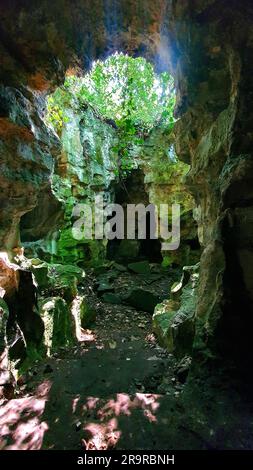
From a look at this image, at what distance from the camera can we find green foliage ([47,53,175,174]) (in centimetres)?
734

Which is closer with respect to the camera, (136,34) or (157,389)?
(157,389)

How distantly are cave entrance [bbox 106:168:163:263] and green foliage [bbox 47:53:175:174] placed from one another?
2.25 metres

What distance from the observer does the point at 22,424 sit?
2.93 meters

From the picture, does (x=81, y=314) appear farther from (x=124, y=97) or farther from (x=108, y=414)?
(x=124, y=97)

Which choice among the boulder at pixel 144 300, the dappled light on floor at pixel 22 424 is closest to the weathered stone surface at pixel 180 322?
the boulder at pixel 144 300

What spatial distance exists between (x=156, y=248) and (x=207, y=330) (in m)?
15.6

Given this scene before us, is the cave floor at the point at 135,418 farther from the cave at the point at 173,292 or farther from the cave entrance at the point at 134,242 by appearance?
the cave entrance at the point at 134,242

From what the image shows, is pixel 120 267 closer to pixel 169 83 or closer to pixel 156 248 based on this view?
pixel 156 248

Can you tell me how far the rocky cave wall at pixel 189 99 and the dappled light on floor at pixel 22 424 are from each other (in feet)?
7.24

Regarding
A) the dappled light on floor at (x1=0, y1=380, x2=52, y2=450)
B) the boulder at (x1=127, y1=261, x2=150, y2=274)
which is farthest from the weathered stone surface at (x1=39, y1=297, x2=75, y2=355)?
the boulder at (x1=127, y1=261, x2=150, y2=274)

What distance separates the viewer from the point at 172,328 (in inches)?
231

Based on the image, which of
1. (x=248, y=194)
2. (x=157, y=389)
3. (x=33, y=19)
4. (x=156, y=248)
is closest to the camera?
(x=248, y=194)

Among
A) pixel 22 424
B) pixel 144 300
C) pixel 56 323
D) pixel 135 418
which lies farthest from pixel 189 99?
pixel 144 300
